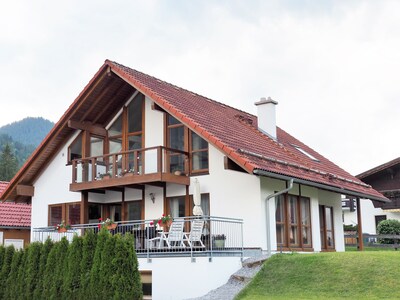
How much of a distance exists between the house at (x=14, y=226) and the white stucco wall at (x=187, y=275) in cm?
1050

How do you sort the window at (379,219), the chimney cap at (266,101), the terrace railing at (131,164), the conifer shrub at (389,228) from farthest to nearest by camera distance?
the window at (379,219), the conifer shrub at (389,228), the chimney cap at (266,101), the terrace railing at (131,164)

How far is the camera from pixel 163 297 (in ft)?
51.0

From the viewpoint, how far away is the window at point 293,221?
19016 millimetres

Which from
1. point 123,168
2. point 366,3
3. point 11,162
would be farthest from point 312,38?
point 11,162

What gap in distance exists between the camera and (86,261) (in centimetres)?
1419

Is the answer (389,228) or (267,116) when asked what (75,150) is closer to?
(267,116)

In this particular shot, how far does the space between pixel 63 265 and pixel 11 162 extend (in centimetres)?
5861

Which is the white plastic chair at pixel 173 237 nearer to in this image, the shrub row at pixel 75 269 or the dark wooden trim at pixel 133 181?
the dark wooden trim at pixel 133 181

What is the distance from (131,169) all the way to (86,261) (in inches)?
213

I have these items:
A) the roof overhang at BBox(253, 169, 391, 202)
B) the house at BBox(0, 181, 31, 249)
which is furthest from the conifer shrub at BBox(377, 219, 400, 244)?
the house at BBox(0, 181, 31, 249)

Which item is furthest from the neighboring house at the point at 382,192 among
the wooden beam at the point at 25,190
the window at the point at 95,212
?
the wooden beam at the point at 25,190

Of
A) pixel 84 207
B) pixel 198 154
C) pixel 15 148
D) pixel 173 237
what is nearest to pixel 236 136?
pixel 198 154

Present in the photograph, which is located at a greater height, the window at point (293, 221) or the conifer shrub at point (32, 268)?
Result: the window at point (293, 221)

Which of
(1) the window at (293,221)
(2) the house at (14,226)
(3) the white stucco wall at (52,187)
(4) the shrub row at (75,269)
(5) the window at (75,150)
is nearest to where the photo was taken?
(4) the shrub row at (75,269)
